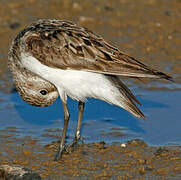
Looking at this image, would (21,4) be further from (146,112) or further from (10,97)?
(146,112)

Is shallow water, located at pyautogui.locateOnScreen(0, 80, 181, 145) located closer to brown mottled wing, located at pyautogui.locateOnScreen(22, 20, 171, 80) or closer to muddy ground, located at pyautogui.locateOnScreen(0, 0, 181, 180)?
muddy ground, located at pyautogui.locateOnScreen(0, 0, 181, 180)

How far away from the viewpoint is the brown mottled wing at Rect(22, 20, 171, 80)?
7352 millimetres

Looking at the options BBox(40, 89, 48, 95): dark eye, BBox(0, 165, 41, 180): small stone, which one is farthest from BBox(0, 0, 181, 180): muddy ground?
BBox(40, 89, 48, 95): dark eye

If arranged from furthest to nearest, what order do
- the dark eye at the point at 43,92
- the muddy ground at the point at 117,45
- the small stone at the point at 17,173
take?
the dark eye at the point at 43,92
the muddy ground at the point at 117,45
the small stone at the point at 17,173

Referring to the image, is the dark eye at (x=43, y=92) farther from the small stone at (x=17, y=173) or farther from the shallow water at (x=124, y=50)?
the small stone at (x=17, y=173)

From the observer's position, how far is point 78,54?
7438mm

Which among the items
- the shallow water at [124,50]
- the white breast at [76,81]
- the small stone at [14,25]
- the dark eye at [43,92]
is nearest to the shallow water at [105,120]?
the shallow water at [124,50]

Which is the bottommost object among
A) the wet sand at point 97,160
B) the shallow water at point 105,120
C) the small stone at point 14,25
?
the wet sand at point 97,160

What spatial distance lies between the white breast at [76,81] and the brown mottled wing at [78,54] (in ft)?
0.28

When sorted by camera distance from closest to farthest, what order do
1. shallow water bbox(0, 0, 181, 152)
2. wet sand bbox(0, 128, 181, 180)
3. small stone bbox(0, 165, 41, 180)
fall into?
small stone bbox(0, 165, 41, 180), wet sand bbox(0, 128, 181, 180), shallow water bbox(0, 0, 181, 152)

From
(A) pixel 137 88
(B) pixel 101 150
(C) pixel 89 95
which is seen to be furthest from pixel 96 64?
(A) pixel 137 88

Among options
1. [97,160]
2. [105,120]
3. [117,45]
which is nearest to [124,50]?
[117,45]

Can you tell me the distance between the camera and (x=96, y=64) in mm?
7359

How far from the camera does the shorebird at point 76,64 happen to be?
7.38 meters
